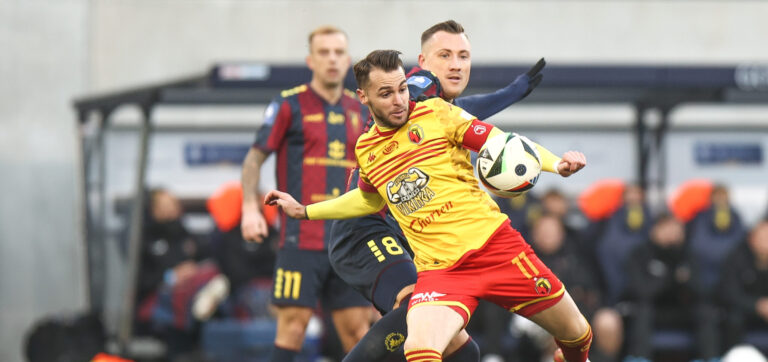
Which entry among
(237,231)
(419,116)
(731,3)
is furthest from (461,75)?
(731,3)

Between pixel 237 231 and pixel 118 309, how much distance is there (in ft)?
8.29

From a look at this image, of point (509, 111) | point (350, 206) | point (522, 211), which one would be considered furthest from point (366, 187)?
point (509, 111)

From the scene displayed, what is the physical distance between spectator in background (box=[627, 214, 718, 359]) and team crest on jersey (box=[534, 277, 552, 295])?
5.96 meters

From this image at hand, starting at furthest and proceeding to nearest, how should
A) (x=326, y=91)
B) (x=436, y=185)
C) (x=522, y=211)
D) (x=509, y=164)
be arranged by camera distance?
1. (x=522, y=211)
2. (x=326, y=91)
3. (x=436, y=185)
4. (x=509, y=164)

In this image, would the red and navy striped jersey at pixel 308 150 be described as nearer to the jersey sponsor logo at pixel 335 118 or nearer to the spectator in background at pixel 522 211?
the jersey sponsor logo at pixel 335 118

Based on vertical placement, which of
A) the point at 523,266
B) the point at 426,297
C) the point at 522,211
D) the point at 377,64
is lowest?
the point at 522,211

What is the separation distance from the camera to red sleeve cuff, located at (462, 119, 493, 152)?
4.96 metres

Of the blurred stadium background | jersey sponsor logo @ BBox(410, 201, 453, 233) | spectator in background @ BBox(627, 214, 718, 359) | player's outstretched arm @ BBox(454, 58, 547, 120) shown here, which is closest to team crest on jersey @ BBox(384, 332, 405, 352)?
jersey sponsor logo @ BBox(410, 201, 453, 233)

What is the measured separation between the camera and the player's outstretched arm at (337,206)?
17.6 feet

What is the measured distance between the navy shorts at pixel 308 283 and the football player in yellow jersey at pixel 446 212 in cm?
144

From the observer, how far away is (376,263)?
18.6 feet

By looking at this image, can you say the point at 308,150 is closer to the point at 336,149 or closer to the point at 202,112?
the point at 336,149

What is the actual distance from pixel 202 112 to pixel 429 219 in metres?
8.92

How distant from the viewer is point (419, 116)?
5.14 metres
